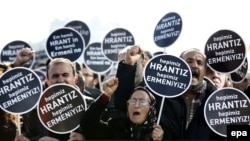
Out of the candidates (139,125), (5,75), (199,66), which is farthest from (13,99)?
(199,66)

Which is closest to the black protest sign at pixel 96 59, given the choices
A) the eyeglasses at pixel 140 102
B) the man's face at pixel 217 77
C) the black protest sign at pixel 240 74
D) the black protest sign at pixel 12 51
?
the eyeglasses at pixel 140 102

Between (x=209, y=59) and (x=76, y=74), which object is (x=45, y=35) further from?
(x=209, y=59)

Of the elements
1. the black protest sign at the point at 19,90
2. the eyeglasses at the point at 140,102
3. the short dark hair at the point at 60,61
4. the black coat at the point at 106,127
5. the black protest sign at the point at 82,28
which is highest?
the black protest sign at the point at 82,28

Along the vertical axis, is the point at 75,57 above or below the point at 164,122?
above

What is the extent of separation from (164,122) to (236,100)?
0.64 m

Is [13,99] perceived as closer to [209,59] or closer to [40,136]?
[40,136]

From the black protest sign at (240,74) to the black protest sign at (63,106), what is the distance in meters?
1.31

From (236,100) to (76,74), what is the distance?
140 cm

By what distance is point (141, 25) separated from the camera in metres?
8.09

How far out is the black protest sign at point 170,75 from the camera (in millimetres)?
8109

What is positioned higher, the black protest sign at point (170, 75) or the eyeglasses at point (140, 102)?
the black protest sign at point (170, 75)

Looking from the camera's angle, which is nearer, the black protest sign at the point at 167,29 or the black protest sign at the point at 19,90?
the black protest sign at the point at 167,29

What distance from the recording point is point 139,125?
813cm

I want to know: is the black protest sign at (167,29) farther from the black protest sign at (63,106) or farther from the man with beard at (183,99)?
the black protest sign at (63,106)
